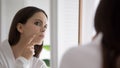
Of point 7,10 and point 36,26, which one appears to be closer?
point 36,26

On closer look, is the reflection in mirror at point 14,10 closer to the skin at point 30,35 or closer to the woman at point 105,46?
the skin at point 30,35

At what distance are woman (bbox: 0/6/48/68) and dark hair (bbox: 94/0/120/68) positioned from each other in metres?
0.81

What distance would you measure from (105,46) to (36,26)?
82cm

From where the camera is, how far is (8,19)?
68.2 inches

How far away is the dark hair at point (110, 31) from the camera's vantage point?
1.55ft

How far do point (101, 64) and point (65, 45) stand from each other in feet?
3.62

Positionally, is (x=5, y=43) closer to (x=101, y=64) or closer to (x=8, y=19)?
(x=8, y=19)

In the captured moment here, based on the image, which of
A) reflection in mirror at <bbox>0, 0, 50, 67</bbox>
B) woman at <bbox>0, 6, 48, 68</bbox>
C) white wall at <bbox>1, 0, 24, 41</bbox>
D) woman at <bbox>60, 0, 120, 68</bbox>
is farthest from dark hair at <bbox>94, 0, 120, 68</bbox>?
white wall at <bbox>1, 0, 24, 41</bbox>

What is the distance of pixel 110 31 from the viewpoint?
474 mm

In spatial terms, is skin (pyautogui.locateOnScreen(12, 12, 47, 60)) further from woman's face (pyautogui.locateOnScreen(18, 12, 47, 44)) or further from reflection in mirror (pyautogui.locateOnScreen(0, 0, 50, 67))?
reflection in mirror (pyautogui.locateOnScreen(0, 0, 50, 67))

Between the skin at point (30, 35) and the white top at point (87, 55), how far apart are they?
2.60 feet

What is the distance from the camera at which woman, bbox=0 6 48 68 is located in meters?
1.27

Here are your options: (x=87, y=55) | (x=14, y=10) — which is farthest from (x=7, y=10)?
(x=87, y=55)

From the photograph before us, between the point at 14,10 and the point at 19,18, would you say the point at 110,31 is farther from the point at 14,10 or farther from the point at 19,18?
the point at 14,10
